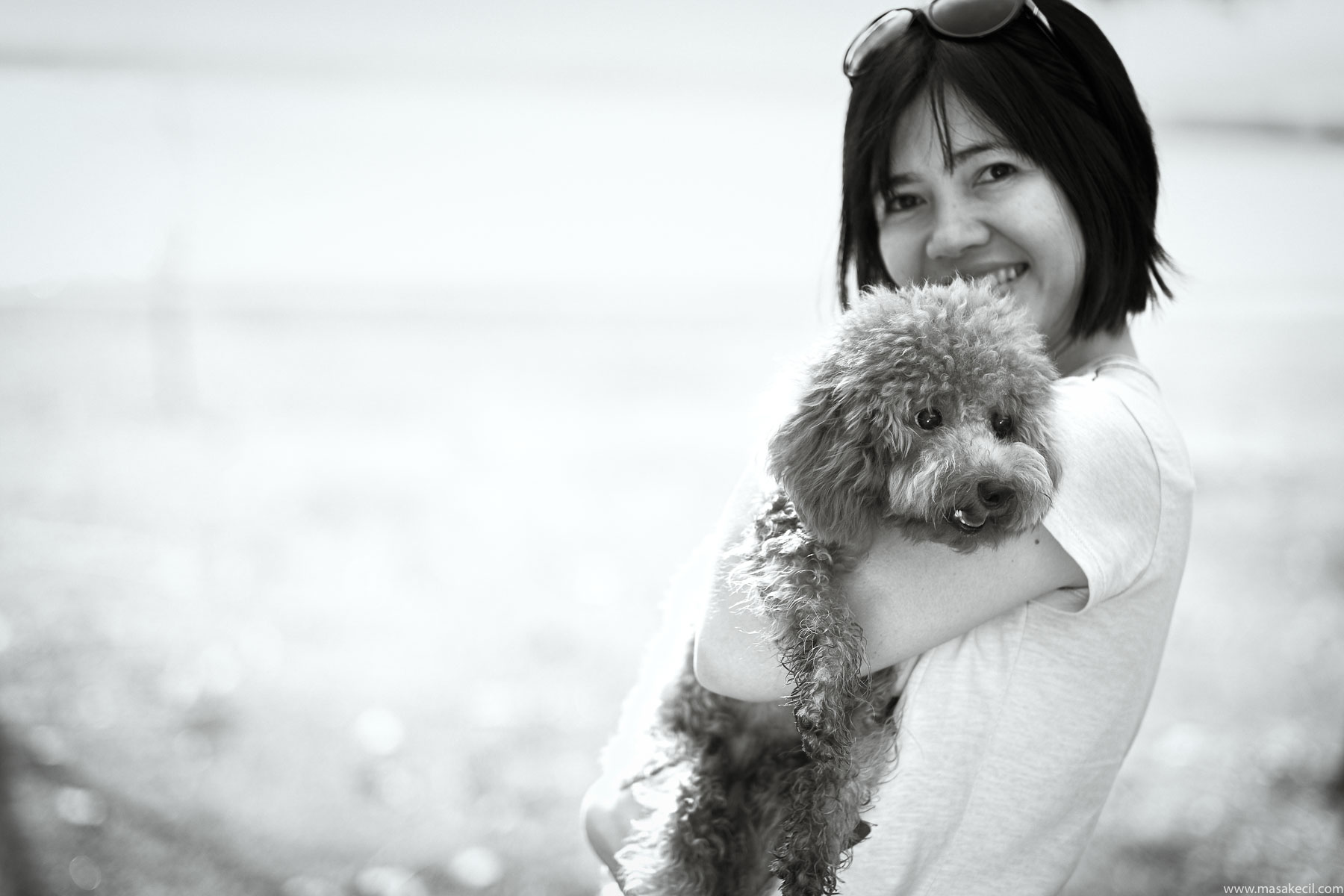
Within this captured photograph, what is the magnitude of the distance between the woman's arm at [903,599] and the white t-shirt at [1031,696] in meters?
0.06

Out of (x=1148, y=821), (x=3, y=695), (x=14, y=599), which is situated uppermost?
(x=14, y=599)

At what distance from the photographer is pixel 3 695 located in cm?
293

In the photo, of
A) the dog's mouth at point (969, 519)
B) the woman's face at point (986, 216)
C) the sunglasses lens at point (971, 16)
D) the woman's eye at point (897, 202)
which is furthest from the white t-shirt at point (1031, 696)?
the sunglasses lens at point (971, 16)

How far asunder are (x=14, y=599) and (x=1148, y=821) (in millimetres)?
3930

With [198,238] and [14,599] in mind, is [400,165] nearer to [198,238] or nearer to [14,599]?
[198,238]

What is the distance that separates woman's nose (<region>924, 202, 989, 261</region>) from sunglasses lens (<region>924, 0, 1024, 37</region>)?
0.90ft

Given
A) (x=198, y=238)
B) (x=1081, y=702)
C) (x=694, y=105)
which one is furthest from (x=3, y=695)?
(x=1081, y=702)

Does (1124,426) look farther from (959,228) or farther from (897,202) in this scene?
(897,202)

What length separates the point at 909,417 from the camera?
1212mm

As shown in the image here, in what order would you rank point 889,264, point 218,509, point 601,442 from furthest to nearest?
point 601,442 < point 218,509 < point 889,264

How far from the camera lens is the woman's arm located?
114cm

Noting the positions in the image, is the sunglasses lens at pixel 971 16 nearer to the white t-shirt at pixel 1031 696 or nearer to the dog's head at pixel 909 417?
the dog's head at pixel 909 417

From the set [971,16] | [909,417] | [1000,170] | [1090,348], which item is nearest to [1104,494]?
[909,417]

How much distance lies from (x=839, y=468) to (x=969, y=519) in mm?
184
